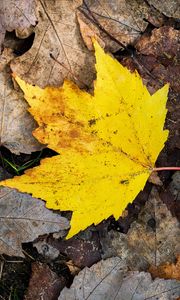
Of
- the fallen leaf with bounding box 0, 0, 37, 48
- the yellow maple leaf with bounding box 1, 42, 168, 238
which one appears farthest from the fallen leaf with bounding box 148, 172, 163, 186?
the fallen leaf with bounding box 0, 0, 37, 48

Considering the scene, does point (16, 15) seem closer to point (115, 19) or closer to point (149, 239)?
point (115, 19)

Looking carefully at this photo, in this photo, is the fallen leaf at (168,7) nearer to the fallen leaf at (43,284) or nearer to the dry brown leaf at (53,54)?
the dry brown leaf at (53,54)

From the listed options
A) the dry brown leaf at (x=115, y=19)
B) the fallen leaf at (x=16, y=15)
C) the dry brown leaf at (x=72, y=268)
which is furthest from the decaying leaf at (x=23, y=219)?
the dry brown leaf at (x=115, y=19)

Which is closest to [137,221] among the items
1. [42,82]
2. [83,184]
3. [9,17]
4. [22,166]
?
[83,184]

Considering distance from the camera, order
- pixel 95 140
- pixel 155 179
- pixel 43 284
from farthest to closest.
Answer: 1. pixel 155 179
2. pixel 43 284
3. pixel 95 140

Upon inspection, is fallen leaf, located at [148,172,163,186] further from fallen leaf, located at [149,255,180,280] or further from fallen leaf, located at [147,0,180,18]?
fallen leaf, located at [147,0,180,18]

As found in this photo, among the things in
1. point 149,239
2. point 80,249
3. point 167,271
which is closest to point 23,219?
point 80,249
